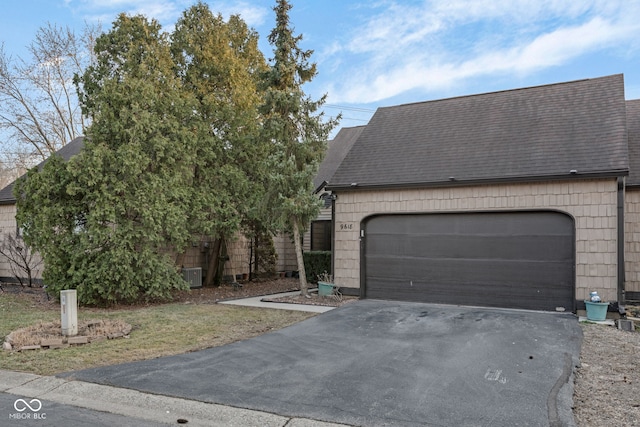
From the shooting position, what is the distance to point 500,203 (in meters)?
9.85

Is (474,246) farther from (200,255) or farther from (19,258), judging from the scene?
(19,258)

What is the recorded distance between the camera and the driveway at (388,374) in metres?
3.93

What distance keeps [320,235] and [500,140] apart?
772 cm

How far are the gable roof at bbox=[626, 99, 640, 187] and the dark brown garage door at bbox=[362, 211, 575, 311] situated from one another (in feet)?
10.1

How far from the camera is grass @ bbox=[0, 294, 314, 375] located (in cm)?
551

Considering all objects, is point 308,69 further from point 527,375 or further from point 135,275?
point 527,375

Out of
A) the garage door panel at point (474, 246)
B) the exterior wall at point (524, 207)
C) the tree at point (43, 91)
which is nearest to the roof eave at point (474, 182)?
the exterior wall at point (524, 207)

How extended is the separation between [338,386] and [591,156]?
308 inches

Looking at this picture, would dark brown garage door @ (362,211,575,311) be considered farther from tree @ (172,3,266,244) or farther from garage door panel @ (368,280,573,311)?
tree @ (172,3,266,244)

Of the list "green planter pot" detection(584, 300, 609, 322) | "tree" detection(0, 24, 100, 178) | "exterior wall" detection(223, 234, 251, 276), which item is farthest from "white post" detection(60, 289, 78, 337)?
"tree" detection(0, 24, 100, 178)

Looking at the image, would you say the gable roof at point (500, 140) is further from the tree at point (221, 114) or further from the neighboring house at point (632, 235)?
the tree at point (221, 114)

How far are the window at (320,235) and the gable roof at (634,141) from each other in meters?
9.37

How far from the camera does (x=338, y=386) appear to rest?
4.58 m

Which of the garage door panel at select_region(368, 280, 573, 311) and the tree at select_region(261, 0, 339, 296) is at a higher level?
the tree at select_region(261, 0, 339, 296)
